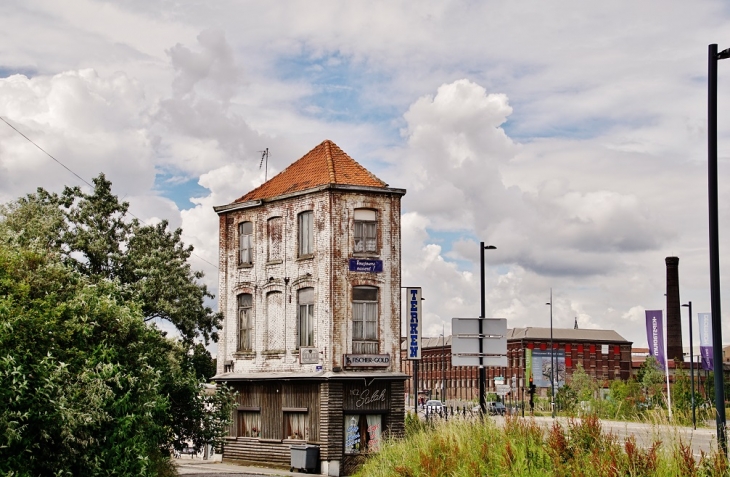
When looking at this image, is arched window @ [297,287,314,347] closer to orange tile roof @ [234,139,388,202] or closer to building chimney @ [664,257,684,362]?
orange tile roof @ [234,139,388,202]

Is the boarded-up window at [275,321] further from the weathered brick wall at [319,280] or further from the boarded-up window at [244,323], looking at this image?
the boarded-up window at [244,323]

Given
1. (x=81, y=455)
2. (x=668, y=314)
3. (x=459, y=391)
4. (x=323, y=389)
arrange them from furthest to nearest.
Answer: (x=459, y=391)
(x=668, y=314)
(x=323, y=389)
(x=81, y=455)

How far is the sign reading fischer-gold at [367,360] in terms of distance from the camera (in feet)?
108

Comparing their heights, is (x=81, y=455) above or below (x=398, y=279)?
below

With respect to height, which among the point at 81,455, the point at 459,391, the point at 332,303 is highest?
the point at 332,303

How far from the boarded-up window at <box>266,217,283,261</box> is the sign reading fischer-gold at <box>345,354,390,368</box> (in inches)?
218

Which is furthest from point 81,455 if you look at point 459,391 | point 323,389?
point 459,391

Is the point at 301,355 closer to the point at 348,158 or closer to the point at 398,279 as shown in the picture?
the point at 398,279

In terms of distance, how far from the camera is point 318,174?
35844 millimetres

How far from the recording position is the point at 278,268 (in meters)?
35.9

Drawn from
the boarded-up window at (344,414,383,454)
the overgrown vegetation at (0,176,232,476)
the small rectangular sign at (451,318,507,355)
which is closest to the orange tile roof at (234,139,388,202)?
the boarded-up window at (344,414,383,454)

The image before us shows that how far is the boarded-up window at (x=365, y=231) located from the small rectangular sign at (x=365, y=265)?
1.66ft

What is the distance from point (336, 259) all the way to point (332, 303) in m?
1.71

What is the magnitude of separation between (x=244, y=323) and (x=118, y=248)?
7192 millimetres
